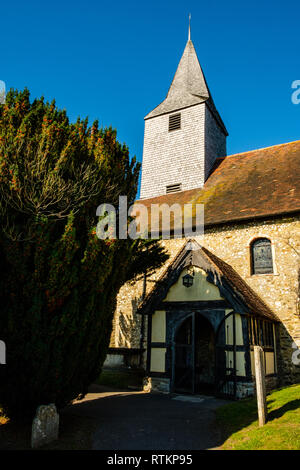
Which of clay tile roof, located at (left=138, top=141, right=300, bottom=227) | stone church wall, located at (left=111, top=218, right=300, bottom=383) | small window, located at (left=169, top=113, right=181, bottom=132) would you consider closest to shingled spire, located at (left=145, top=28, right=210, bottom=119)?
small window, located at (left=169, top=113, right=181, bottom=132)

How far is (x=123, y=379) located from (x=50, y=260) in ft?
25.1

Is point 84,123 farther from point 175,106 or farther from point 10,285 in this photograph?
point 175,106

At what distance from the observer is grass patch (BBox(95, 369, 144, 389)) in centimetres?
1142

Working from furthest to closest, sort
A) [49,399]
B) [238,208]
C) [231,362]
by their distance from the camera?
[238,208] < [231,362] < [49,399]

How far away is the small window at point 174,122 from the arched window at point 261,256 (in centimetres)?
1033

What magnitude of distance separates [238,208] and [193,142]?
22.7 ft

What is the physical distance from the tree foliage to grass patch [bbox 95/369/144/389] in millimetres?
5166

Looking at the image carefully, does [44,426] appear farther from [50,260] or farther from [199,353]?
[199,353]

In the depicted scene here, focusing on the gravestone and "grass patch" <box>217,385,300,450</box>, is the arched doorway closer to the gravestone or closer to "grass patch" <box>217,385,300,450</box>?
"grass patch" <box>217,385,300,450</box>

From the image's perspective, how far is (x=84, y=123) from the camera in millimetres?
7750

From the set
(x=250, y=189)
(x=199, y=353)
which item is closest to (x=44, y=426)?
(x=199, y=353)

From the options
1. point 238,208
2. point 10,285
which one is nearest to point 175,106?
point 238,208

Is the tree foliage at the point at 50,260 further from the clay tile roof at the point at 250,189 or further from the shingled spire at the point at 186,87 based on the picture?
the shingled spire at the point at 186,87

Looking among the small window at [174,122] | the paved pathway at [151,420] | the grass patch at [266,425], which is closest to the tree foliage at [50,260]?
the paved pathway at [151,420]
